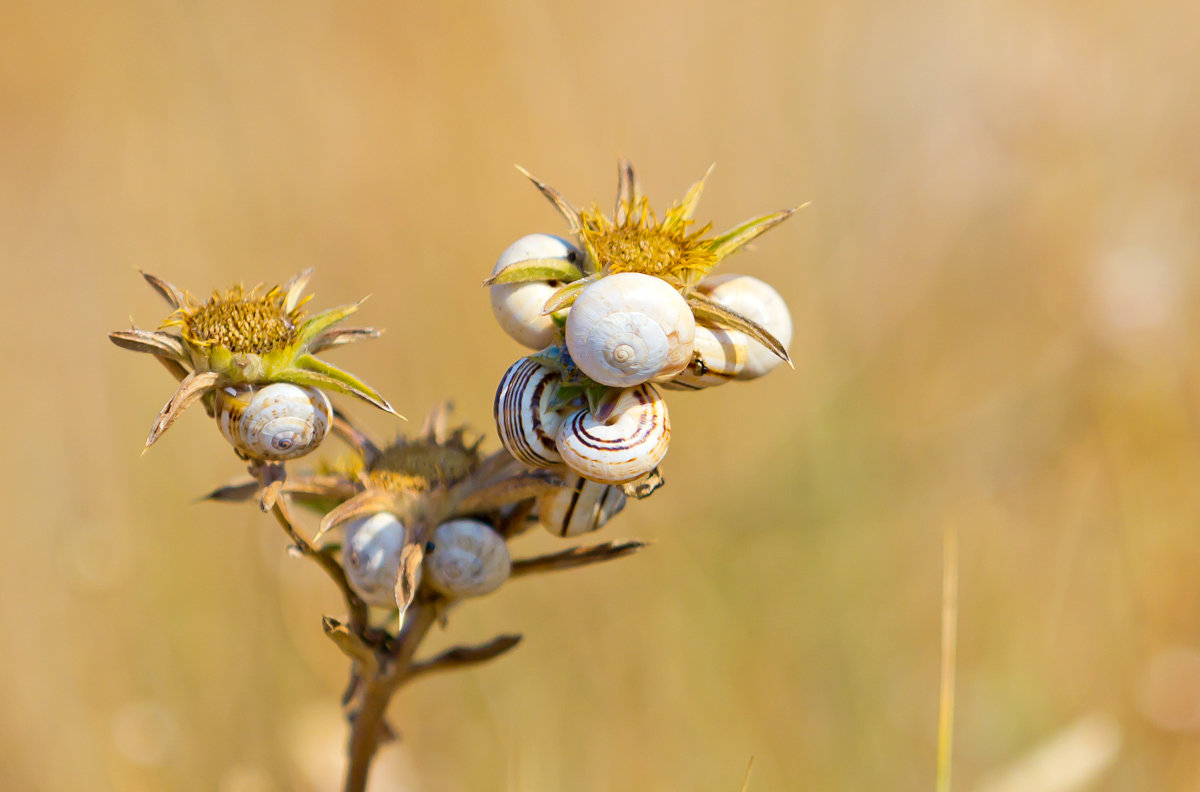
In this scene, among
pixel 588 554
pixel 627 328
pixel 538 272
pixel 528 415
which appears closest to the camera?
pixel 627 328

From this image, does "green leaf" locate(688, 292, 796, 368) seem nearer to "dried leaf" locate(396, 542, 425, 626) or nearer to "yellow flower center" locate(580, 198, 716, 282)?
"yellow flower center" locate(580, 198, 716, 282)

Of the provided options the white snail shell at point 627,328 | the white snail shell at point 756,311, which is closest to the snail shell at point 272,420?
the white snail shell at point 627,328

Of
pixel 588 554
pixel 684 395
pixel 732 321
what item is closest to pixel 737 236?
pixel 732 321

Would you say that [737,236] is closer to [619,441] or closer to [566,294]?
[566,294]

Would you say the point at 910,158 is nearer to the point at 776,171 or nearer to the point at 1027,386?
the point at 776,171

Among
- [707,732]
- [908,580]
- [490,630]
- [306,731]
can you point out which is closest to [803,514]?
[908,580]

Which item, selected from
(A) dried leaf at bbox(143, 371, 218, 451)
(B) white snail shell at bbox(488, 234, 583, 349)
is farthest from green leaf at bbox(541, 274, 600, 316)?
(A) dried leaf at bbox(143, 371, 218, 451)
